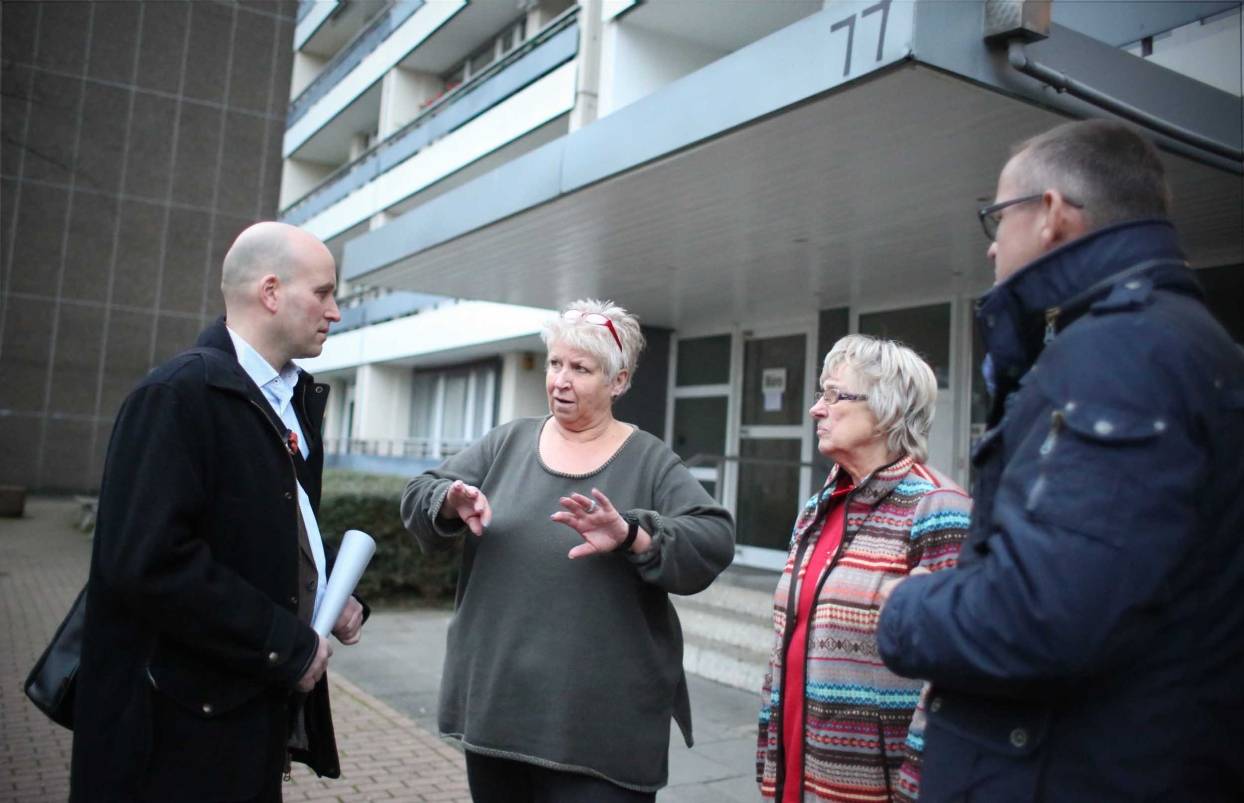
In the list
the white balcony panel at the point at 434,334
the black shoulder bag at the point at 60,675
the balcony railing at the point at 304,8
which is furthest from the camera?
the balcony railing at the point at 304,8

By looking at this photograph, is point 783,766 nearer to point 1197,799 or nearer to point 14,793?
point 1197,799

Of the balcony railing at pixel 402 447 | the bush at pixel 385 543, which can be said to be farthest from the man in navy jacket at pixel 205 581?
the balcony railing at pixel 402 447

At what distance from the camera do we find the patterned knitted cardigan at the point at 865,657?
2.43 meters

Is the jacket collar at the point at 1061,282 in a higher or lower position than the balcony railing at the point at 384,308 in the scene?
lower

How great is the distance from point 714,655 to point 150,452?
6.11 metres

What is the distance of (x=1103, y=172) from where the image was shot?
5.15 ft

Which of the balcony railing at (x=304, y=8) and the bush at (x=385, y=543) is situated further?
the balcony railing at (x=304, y=8)

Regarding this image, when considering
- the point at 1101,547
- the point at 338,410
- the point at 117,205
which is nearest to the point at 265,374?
the point at 1101,547

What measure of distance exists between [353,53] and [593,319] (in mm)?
26865

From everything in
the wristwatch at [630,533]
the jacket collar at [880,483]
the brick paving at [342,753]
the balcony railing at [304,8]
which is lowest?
the brick paving at [342,753]

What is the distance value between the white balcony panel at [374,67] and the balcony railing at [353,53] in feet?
0.63

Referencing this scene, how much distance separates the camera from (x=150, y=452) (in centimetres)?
207

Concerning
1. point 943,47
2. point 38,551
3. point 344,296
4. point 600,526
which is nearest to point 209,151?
point 344,296

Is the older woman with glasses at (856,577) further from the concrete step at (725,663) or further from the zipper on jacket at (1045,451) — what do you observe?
the concrete step at (725,663)
